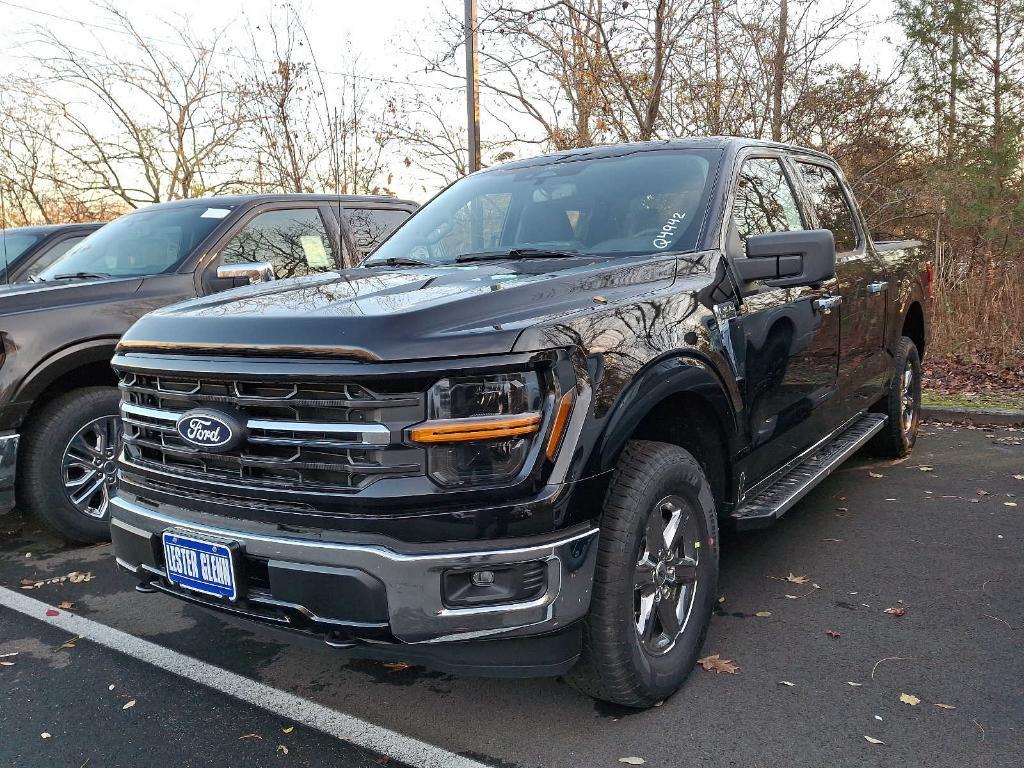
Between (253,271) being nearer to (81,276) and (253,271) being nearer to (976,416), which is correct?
(81,276)

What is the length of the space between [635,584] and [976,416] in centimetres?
576

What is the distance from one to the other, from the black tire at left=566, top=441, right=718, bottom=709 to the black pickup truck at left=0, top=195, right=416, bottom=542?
7.72 feet

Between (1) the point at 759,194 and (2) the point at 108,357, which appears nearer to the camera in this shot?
(1) the point at 759,194

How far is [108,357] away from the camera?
15.0ft

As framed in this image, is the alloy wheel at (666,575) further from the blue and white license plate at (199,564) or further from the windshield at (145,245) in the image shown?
the windshield at (145,245)

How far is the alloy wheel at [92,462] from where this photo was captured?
451cm

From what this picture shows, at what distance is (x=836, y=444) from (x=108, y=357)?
3963 mm

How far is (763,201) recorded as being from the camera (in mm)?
3873

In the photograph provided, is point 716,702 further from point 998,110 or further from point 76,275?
point 998,110

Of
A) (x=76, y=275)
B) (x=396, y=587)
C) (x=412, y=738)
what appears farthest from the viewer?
(x=76, y=275)

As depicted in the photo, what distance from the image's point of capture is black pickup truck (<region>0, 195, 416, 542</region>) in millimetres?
4227

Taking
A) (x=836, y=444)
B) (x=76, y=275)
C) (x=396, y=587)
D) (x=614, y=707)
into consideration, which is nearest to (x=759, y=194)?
(x=836, y=444)

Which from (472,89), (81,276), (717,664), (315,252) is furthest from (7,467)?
(472,89)

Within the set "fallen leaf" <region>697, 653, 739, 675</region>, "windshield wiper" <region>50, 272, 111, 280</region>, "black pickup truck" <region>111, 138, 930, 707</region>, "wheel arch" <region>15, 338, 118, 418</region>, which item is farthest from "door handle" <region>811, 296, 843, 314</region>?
"windshield wiper" <region>50, 272, 111, 280</region>
